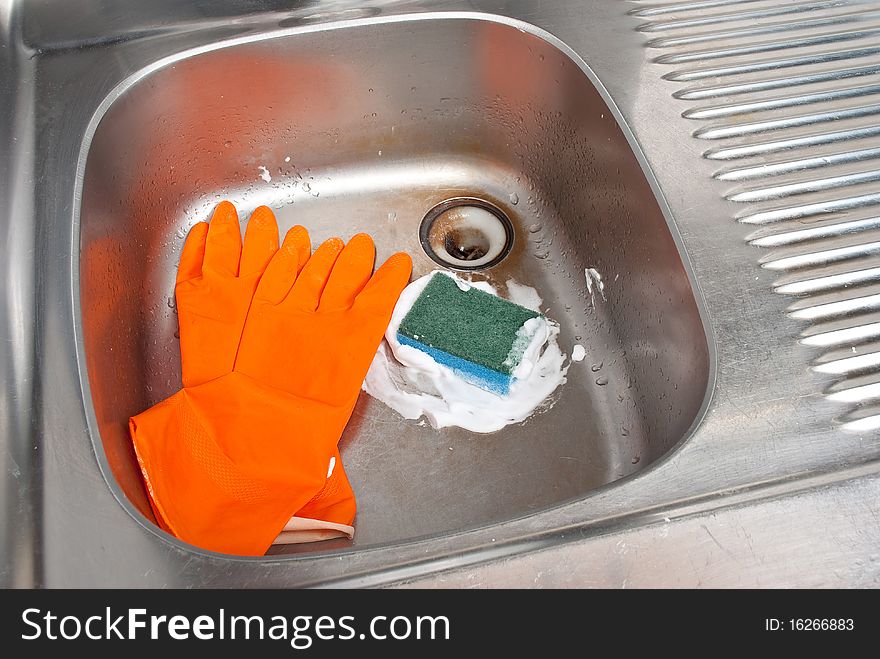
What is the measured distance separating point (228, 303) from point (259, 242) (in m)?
0.11

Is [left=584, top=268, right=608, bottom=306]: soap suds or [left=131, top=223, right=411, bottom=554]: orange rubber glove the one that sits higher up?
[left=584, top=268, right=608, bottom=306]: soap suds

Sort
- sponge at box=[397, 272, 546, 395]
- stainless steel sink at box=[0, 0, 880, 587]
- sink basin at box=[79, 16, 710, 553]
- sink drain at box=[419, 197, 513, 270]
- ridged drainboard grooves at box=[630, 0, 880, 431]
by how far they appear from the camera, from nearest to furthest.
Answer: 1. stainless steel sink at box=[0, 0, 880, 587]
2. ridged drainboard grooves at box=[630, 0, 880, 431]
3. sink basin at box=[79, 16, 710, 553]
4. sponge at box=[397, 272, 546, 395]
5. sink drain at box=[419, 197, 513, 270]

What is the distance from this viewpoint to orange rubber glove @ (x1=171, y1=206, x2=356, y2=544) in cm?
90

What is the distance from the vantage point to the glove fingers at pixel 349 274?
1043 mm

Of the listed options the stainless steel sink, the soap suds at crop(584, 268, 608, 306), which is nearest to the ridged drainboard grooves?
the stainless steel sink

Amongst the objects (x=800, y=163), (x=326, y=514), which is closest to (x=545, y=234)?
(x=800, y=163)

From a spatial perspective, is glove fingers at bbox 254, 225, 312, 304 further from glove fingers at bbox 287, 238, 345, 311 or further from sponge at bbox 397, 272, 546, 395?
sponge at bbox 397, 272, 546, 395

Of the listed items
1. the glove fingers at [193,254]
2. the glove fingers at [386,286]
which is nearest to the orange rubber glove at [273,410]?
the glove fingers at [386,286]

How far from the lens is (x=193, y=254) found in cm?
105

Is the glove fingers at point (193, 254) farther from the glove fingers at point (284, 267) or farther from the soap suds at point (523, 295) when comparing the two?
the soap suds at point (523, 295)

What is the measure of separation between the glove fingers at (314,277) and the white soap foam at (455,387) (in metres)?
0.11

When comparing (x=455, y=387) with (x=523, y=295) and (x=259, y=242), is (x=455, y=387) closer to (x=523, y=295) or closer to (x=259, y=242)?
(x=523, y=295)

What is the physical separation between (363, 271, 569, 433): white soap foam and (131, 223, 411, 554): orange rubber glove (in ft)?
0.16
